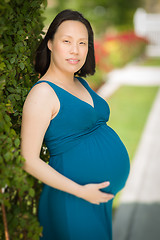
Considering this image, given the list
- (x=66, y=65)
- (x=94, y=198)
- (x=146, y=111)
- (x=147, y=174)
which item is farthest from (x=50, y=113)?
(x=146, y=111)

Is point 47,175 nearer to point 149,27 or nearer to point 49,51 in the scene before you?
point 49,51

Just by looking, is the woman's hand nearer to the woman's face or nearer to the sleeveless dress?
the sleeveless dress

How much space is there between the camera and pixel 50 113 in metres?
1.55

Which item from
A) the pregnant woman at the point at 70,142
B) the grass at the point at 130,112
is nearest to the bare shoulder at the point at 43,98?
the pregnant woman at the point at 70,142

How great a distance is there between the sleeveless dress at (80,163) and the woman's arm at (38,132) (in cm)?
6

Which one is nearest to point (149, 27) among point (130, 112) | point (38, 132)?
point (130, 112)

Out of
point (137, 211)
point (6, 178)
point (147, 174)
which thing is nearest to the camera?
point (6, 178)

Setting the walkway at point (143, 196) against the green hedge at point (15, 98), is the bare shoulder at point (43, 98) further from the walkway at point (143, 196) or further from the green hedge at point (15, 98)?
the walkway at point (143, 196)

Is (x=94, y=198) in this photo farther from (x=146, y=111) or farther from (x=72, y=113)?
(x=146, y=111)

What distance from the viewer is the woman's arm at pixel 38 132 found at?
152cm

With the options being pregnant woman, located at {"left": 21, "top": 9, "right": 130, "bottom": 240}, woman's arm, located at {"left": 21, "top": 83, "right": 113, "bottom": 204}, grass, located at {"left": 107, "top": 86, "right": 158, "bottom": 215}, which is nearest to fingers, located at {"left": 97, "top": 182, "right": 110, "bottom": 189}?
pregnant woman, located at {"left": 21, "top": 9, "right": 130, "bottom": 240}

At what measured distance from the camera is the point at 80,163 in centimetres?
169

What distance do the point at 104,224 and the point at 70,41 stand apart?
40.5 inches

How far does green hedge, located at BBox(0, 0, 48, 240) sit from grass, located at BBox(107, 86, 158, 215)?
2.02m
